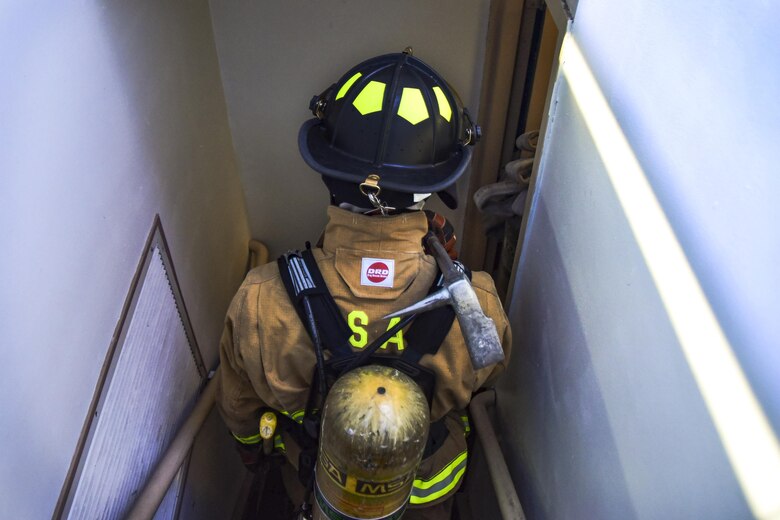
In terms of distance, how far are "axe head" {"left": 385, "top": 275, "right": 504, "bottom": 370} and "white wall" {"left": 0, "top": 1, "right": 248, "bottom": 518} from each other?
0.71m

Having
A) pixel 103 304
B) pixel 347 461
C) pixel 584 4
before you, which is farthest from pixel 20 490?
pixel 584 4

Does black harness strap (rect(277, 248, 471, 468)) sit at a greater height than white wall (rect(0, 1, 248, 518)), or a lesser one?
lesser

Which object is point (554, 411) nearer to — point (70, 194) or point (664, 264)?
point (664, 264)

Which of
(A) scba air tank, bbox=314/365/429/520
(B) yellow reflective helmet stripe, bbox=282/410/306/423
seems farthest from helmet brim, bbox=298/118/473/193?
(B) yellow reflective helmet stripe, bbox=282/410/306/423

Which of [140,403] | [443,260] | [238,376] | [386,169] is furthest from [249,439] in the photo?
[386,169]

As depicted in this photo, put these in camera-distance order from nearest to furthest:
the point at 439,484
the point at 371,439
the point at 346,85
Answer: the point at 371,439
the point at 346,85
the point at 439,484

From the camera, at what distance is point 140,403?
5.28 feet

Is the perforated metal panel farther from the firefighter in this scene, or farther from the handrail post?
the firefighter

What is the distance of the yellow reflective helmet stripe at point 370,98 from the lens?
157cm

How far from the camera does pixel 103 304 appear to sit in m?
1.37

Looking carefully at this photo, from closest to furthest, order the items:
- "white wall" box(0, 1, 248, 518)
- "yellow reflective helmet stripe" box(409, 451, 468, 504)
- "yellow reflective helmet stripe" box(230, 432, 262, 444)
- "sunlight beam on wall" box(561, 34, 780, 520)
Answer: "sunlight beam on wall" box(561, 34, 780, 520)
"white wall" box(0, 1, 248, 518)
"yellow reflective helmet stripe" box(409, 451, 468, 504)
"yellow reflective helmet stripe" box(230, 432, 262, 444)

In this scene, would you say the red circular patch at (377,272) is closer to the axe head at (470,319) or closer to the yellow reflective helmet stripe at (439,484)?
the axe head at (470,319)

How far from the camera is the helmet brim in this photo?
1.53 meters

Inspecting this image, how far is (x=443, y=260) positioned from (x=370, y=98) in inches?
18.9
